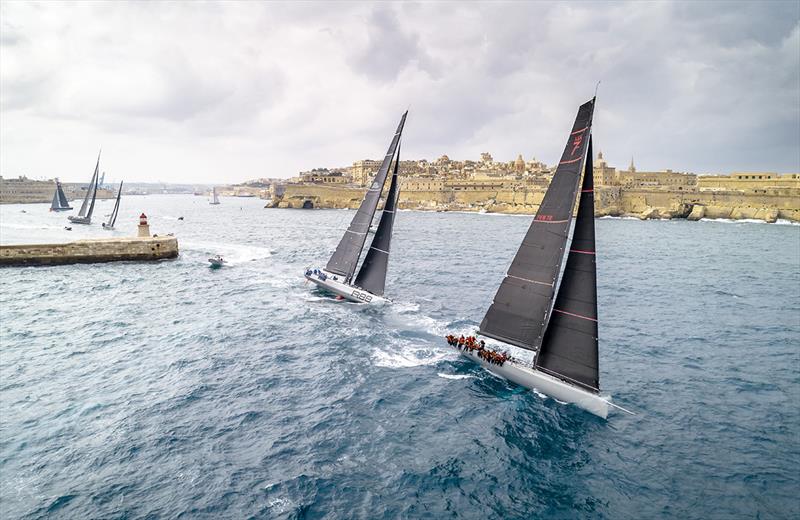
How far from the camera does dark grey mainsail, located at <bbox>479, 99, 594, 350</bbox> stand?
41.4 ft

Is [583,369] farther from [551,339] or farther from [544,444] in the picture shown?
[544,444]

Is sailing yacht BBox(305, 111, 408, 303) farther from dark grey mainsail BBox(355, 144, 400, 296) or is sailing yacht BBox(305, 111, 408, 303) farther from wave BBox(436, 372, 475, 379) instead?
wave BBox(436, 372, 475, 379)

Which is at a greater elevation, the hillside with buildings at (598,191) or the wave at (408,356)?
the hillside with buildings at (598,191)

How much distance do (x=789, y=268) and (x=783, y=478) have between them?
40625 millimetres

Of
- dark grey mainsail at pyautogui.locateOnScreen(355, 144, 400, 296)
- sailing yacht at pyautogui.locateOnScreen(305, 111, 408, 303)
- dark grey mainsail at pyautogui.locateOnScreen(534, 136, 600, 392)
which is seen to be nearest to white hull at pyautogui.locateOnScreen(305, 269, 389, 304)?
sailing yacht at pyautogui.locateOnScreen(305, 111, 408, 303)

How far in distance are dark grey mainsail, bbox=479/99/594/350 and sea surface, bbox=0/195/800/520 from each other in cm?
205

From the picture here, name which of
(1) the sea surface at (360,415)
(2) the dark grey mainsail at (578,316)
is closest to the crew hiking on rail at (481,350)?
(1) the sea surface at (360,415)

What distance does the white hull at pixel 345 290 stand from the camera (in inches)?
968

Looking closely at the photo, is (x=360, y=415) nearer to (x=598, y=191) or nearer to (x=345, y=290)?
(x=345, y=290)

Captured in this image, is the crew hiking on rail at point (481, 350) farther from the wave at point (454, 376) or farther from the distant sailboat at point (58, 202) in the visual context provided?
the distant sailboat at point (58, 202)

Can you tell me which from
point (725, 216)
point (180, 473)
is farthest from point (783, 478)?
point (725, 216)

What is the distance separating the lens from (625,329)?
2208cm

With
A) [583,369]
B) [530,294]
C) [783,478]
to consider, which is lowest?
[783,478]

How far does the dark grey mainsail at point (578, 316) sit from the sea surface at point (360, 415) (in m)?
→ 1.16
